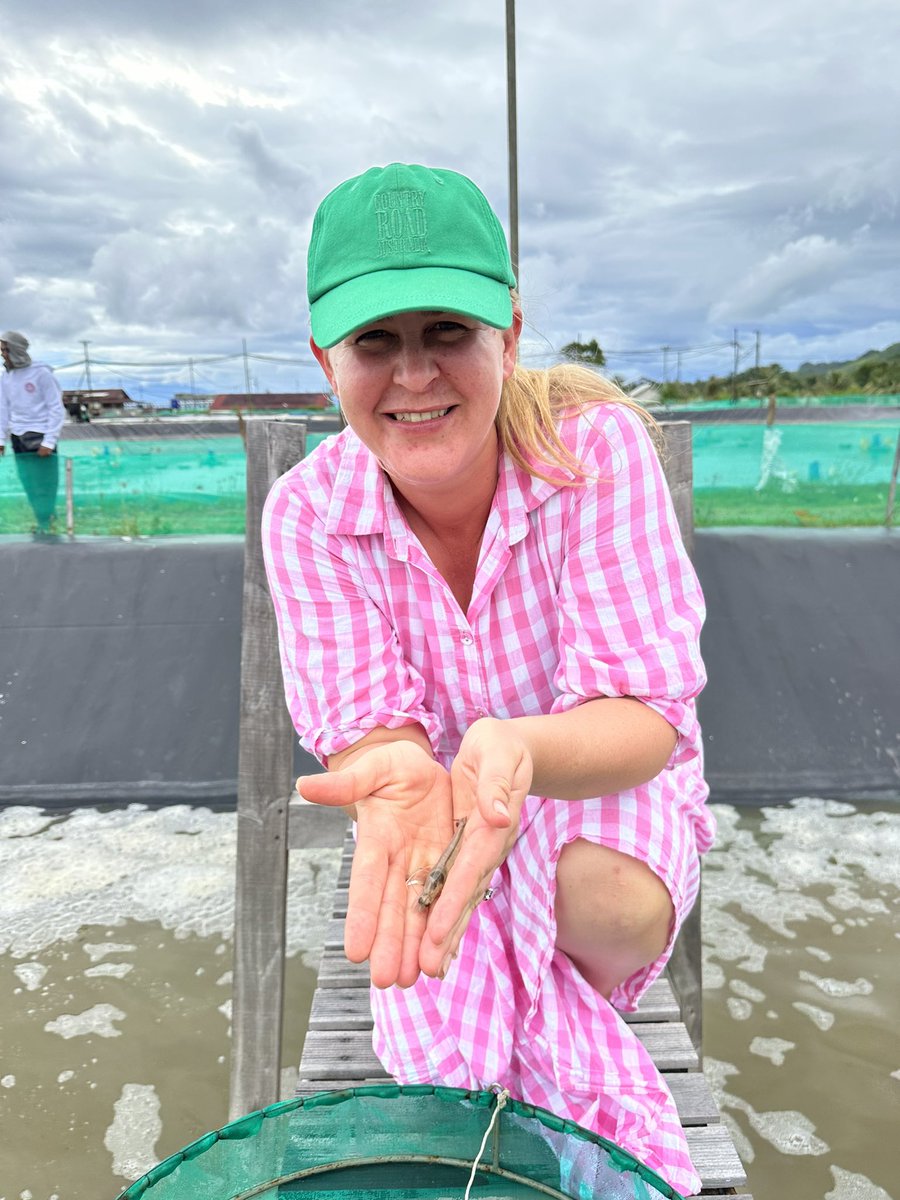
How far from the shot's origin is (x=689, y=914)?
2102 mm

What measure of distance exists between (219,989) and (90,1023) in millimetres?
387

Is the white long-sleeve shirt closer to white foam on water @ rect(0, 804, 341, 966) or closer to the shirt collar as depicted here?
white foam on water @ rect(0, 804, 341, 966)

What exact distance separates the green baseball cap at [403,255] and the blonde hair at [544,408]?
0.24 m

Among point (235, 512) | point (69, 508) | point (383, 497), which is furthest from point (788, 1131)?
point (69, 508)

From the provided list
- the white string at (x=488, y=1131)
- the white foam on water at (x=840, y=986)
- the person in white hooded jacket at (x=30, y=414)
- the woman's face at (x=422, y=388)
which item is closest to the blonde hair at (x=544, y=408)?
the woman's face at (x=422, y=388)

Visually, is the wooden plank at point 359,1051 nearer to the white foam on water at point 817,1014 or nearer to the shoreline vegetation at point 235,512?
the white foam on water at point 817,1014

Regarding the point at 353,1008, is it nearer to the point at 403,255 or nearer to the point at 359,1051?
the point at 359,1051

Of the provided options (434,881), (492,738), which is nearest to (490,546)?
(492,738)

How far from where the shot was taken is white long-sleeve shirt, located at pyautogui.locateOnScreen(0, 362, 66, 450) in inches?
233

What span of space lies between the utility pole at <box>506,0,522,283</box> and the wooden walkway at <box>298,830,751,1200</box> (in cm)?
162

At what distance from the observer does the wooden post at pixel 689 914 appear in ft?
6.55

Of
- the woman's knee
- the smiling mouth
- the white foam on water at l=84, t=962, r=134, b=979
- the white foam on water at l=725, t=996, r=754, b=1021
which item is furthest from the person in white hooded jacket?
the woman's knee

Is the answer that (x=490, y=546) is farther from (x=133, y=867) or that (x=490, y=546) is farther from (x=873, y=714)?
(x=873, y=714)

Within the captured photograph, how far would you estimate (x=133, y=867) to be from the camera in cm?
352
